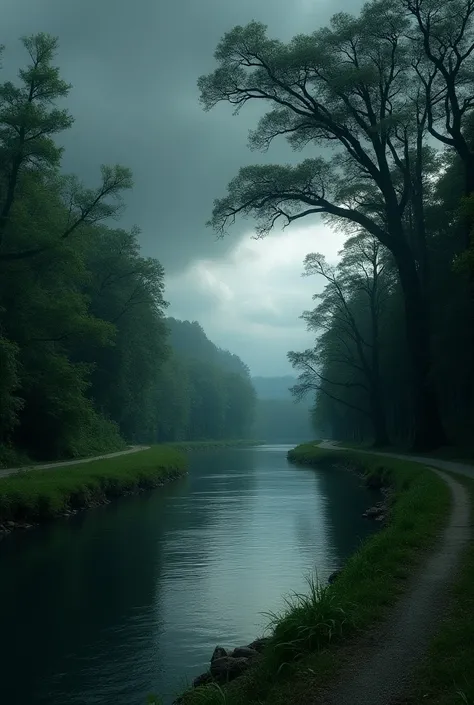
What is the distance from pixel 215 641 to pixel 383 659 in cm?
497

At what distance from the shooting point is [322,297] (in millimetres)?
58688

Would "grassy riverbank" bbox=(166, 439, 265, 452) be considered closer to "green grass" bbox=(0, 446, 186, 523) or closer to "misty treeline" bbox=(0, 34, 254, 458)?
"misty treeline" bbox=(0, 34, 254, 458)

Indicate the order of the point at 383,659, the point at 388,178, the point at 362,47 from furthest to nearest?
1. the point at 388,178
2. the point at 362,47
3. the point at 383,659

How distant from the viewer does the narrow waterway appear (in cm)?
1006

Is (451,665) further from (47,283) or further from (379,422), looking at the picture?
(379,422)

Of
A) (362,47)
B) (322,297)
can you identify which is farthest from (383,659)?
(322,297)

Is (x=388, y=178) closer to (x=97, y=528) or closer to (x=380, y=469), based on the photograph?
(x=380, y=469)

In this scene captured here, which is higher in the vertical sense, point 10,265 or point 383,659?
point 10,265

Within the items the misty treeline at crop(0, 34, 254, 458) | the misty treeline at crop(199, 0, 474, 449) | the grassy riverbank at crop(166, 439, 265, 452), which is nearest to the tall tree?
the misty treeline at crop(199, 0, 474, 449)

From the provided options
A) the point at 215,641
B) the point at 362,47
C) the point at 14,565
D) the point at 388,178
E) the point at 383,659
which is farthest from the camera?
the point at 388,178

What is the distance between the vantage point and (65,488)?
88.6ft

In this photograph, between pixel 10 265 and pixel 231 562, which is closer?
pixel 231 562

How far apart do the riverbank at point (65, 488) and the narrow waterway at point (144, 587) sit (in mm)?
774

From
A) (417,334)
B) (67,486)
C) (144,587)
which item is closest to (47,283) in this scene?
(67,486)
